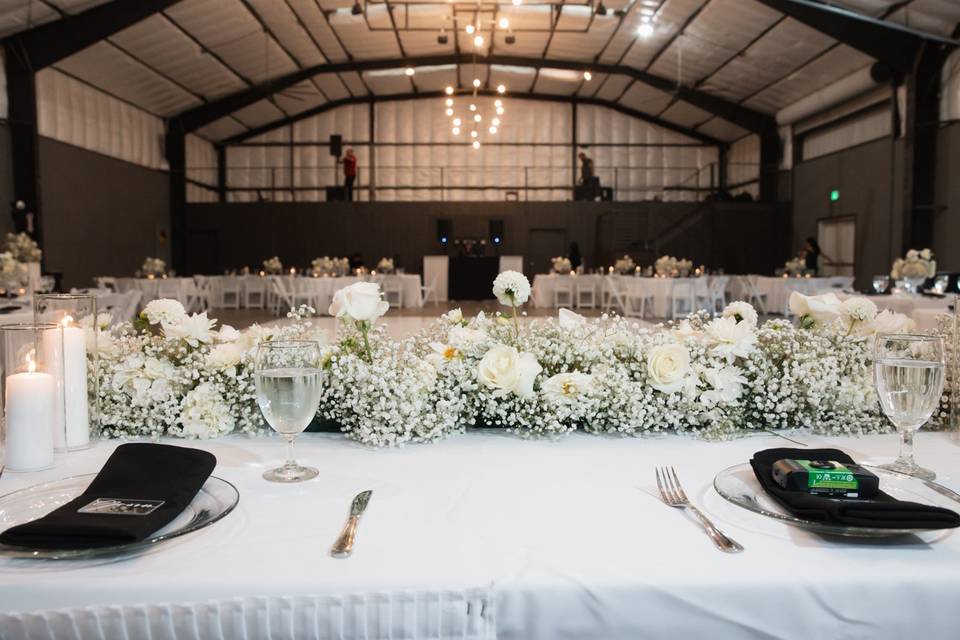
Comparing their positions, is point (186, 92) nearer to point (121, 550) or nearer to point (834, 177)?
point (834, 177)

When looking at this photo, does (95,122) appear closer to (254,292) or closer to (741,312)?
(254,292)

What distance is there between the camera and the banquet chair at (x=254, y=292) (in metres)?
16.1

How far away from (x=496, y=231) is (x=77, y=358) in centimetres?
1978

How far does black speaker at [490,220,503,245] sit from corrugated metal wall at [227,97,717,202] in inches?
87.0

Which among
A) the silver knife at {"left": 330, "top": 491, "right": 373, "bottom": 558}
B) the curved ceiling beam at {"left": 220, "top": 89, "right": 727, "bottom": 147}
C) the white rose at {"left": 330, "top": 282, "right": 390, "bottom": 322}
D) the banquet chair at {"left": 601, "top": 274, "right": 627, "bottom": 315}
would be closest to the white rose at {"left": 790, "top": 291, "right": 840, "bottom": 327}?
the white rose at {"left": 330, "top": 282, "right": 390, "bottom": 322}

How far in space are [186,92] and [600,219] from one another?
11059 millimetres

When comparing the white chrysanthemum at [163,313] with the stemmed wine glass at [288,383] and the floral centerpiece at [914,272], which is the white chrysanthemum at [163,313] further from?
the floral centerpiece at [914,272]

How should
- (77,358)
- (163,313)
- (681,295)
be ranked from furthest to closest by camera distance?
(681,295), (163,313), (77,358)

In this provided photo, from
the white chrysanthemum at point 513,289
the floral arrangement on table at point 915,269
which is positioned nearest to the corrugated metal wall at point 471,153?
the floral arrangement on table at point 915,269

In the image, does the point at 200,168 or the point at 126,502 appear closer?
the point at 126,502

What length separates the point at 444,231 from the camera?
68.8 feet

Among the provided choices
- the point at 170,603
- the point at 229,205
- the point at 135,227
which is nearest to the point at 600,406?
the point at 170,603

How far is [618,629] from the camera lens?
2.76 feet

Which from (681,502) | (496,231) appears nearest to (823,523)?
(681,502)
